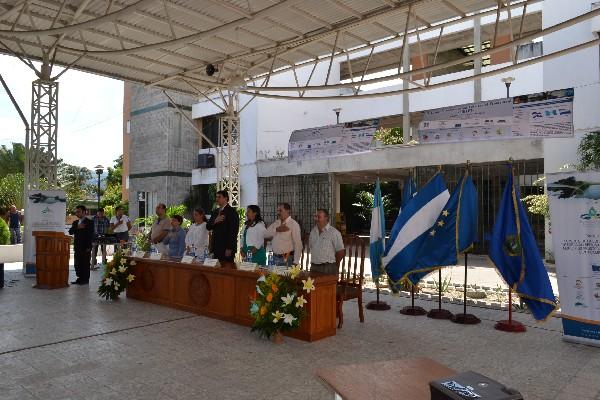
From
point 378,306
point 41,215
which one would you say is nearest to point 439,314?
point 378,306

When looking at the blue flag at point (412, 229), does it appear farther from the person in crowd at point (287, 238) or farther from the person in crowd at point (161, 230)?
the person in crowd at point (161, 230)

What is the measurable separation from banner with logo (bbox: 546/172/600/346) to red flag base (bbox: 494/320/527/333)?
55cm

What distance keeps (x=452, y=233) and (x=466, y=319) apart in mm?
1077

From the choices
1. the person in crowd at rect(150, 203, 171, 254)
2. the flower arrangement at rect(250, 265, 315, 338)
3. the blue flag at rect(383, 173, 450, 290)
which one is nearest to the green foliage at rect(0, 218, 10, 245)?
the person in crowd at rect(150, 203, 171, 254)

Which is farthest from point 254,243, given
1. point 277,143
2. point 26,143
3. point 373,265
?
point 277,143

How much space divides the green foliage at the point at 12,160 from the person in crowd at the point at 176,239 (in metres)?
24.5

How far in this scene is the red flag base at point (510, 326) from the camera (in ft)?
18.2

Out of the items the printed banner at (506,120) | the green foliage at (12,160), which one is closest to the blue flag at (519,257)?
the printed banner at (506,120)

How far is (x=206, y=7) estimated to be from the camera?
7336mm

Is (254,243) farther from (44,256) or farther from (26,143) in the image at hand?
(26,143)

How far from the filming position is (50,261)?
831 centimetres

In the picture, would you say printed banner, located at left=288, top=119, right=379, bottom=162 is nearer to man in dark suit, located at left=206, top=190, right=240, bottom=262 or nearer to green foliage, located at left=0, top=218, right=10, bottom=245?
man in dark suit, located at left=206, top=190, right=240, bottom=262

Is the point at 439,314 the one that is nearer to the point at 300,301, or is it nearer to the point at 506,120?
the point at 300,301

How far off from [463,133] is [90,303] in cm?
649
